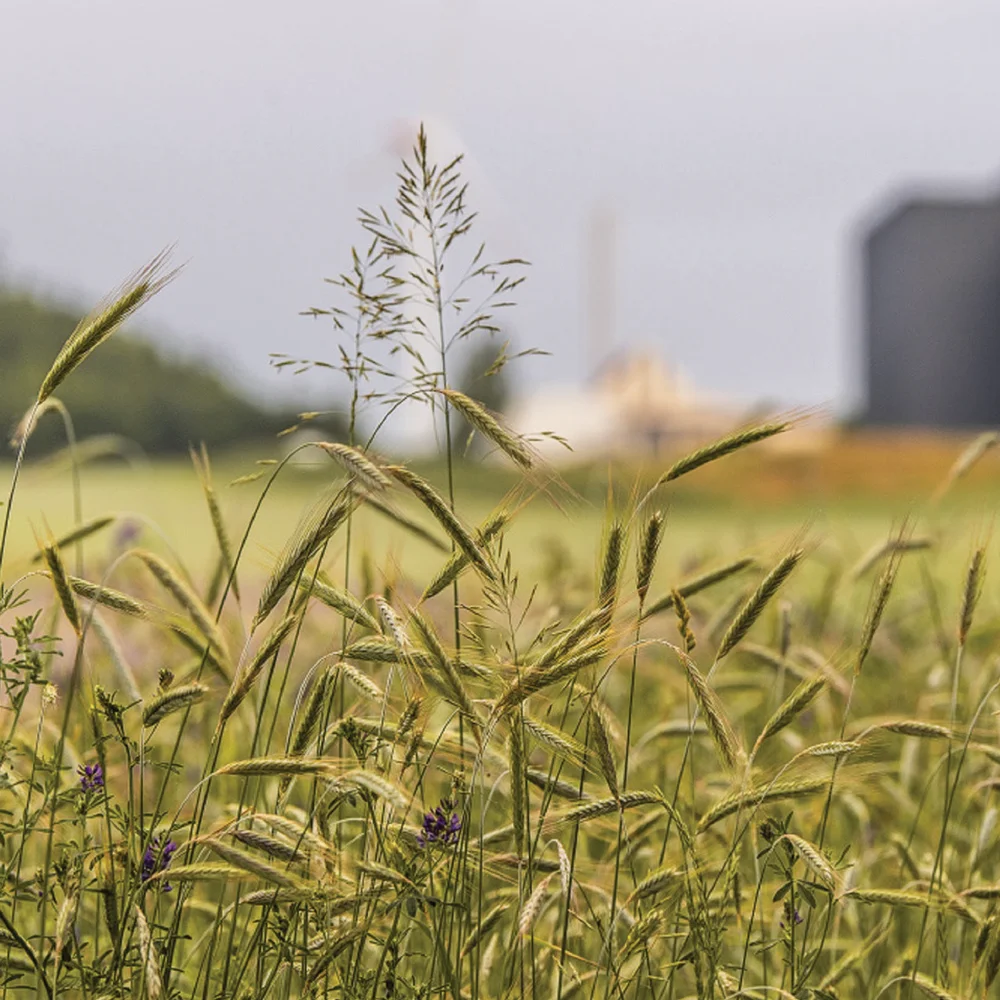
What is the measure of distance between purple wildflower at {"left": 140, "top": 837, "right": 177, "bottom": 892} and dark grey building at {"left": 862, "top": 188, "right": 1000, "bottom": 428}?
116 ft

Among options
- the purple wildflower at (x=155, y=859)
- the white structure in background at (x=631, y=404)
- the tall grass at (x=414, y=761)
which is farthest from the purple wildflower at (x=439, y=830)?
Answer: the white structure in background at (x=631, y=404)

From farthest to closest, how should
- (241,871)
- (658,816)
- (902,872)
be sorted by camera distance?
(902,872) → (658,816) → (241,871)

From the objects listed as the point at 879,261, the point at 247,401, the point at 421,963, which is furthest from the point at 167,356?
the point at 421,963

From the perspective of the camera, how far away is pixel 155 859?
1571 mm

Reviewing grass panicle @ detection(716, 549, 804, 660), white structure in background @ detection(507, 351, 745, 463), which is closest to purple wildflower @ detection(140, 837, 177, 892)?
grass panicle @ detection(716, 549, 804, 660)

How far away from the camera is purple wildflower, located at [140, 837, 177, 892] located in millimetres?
1511

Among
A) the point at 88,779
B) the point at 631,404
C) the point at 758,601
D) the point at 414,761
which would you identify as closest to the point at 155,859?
the point at 88,779

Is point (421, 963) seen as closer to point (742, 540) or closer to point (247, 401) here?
point (742, 540)

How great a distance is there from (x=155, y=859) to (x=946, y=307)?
3633 centimetres

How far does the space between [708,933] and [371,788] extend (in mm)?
503

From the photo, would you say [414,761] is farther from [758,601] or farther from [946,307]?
[946,307]

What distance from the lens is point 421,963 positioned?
229cm

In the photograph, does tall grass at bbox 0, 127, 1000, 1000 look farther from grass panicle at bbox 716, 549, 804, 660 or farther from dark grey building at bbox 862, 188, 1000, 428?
dark grey building at bbox 862, 188, 1000, 428

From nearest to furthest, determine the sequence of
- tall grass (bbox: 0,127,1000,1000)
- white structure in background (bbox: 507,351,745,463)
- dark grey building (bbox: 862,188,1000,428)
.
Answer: tall grass (bbox: 0,127,1000,1000), dark grey building (bbox: 862,188,1000,428), white structure in background (bbox: 507,351,745,463)
